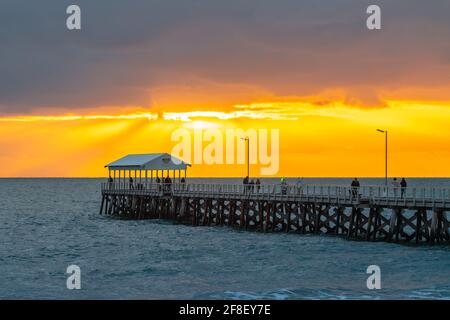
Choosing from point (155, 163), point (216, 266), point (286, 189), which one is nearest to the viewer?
point (216, 266)

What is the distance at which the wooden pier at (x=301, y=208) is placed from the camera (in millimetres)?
46875

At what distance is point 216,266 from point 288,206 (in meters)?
17.3

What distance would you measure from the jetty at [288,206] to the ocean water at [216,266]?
201 cm

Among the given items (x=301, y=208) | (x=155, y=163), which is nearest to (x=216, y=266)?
(x=301, y=208)

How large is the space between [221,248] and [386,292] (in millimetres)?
17293

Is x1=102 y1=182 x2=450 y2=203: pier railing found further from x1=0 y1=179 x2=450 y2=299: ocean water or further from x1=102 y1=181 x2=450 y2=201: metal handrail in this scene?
x1=0 y1=179 x2=450 y2=299: ocean water

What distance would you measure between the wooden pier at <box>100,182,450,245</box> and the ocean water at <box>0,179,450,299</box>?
201 centimetres

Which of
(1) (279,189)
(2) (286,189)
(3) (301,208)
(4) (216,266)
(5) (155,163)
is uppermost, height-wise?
(5) (155,163)

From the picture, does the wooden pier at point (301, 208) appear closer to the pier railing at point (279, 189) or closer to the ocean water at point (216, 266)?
the pier railing at point (279, 189)

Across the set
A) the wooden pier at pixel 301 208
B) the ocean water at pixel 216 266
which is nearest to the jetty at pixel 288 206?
the wooden pier at pixel 301 208

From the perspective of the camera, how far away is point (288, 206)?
56.3 meters

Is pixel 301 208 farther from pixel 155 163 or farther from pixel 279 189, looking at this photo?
pixel 155 163

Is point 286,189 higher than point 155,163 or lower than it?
lower

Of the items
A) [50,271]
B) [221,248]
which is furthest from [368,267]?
[50,271]
